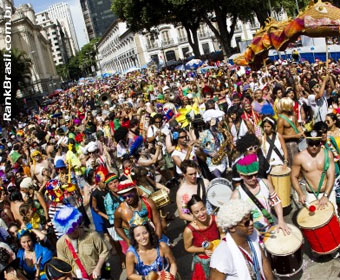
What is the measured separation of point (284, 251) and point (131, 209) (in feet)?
5.55

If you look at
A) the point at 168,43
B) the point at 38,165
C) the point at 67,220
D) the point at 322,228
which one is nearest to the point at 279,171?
the point at 322,228

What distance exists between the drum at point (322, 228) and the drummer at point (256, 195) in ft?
1.10

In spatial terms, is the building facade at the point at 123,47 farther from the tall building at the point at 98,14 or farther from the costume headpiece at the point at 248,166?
the costume headpiece at the point at 248,166

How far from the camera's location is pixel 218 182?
194 inches

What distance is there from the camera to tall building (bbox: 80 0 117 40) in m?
170

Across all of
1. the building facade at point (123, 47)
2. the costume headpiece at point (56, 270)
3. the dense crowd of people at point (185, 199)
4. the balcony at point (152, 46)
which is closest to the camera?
the costume headpiece at point (56, 270)

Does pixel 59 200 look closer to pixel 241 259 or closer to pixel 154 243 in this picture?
pixel 154 243

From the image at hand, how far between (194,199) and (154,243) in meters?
0.54

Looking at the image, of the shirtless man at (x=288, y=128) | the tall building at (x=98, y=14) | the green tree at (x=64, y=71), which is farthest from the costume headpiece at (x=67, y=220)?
the tall building at (x=98, y=14)

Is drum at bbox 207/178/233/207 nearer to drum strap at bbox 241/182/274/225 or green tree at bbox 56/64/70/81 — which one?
drum strap at bbox 241/182/274/225

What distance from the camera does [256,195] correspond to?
429 centimetres

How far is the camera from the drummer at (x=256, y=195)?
422 centimetres

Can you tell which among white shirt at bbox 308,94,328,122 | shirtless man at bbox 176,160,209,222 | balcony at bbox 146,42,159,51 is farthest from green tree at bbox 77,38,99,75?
shirtless man at bbox 176,160,209,222

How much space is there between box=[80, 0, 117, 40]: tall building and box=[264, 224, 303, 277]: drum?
169 metres
